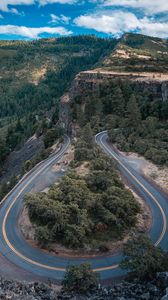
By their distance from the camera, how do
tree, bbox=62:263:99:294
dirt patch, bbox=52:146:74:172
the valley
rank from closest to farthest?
1. tree, bbox=62:263:99:294
2. the valley
3. dirt patch, bbox=52:146:74:172

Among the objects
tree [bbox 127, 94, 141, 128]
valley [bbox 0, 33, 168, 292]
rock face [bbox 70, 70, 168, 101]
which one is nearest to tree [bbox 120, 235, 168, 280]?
valley [bbox 0, 33, 168, 292]

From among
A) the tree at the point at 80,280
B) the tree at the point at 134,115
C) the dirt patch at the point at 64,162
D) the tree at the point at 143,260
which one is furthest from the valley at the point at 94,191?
the tree at the point at 80,280

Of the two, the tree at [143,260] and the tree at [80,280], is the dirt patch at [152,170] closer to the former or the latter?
the tree at [143,260]

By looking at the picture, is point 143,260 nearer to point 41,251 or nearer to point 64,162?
point 41,251

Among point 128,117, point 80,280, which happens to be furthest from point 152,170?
point 80,280

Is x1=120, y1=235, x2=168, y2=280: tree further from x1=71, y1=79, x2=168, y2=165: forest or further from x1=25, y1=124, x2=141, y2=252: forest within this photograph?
x1=71, y1=79, x2=168, y2=165: forest

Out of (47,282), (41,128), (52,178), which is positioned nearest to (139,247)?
(47,282)

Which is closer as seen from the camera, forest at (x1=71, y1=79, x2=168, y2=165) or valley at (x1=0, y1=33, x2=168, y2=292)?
valley at (x1=0, y1=33, x2=168, y2=292)
